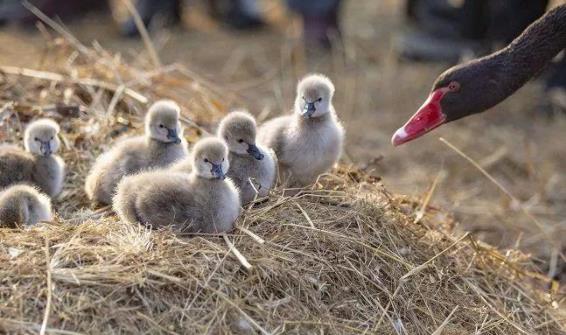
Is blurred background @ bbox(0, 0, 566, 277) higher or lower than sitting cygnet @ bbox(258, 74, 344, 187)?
lower

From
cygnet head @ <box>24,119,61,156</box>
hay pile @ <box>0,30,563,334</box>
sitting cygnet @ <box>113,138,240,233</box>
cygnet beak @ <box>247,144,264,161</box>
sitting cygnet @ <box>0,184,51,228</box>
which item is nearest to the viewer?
hay pile @ <box>0,30,563,334</box>

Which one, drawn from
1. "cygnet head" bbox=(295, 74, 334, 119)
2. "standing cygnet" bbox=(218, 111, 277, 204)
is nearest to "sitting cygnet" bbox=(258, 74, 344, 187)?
"cygnet head" bbox=(295, 74, 334, 119)

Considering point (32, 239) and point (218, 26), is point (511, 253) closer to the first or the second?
point (32, 239)

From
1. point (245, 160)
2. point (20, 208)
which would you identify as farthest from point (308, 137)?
point (20, 208)

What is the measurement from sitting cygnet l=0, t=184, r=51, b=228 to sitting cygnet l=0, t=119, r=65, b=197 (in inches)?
13.7

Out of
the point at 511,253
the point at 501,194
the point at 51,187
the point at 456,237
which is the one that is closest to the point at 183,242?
the point at 51,187

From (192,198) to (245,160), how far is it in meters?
0.48

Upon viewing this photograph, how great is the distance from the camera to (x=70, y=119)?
5855mm

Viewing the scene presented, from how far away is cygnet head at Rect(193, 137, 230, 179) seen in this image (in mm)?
4438

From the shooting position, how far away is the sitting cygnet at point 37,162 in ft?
16.4

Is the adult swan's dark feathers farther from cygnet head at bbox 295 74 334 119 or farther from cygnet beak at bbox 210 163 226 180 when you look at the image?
cygnet beak at bbox 210 163 226 180

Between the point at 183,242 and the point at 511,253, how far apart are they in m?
2.04

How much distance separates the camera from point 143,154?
5082mm

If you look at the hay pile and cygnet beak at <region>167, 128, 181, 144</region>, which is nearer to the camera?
the hay pile
